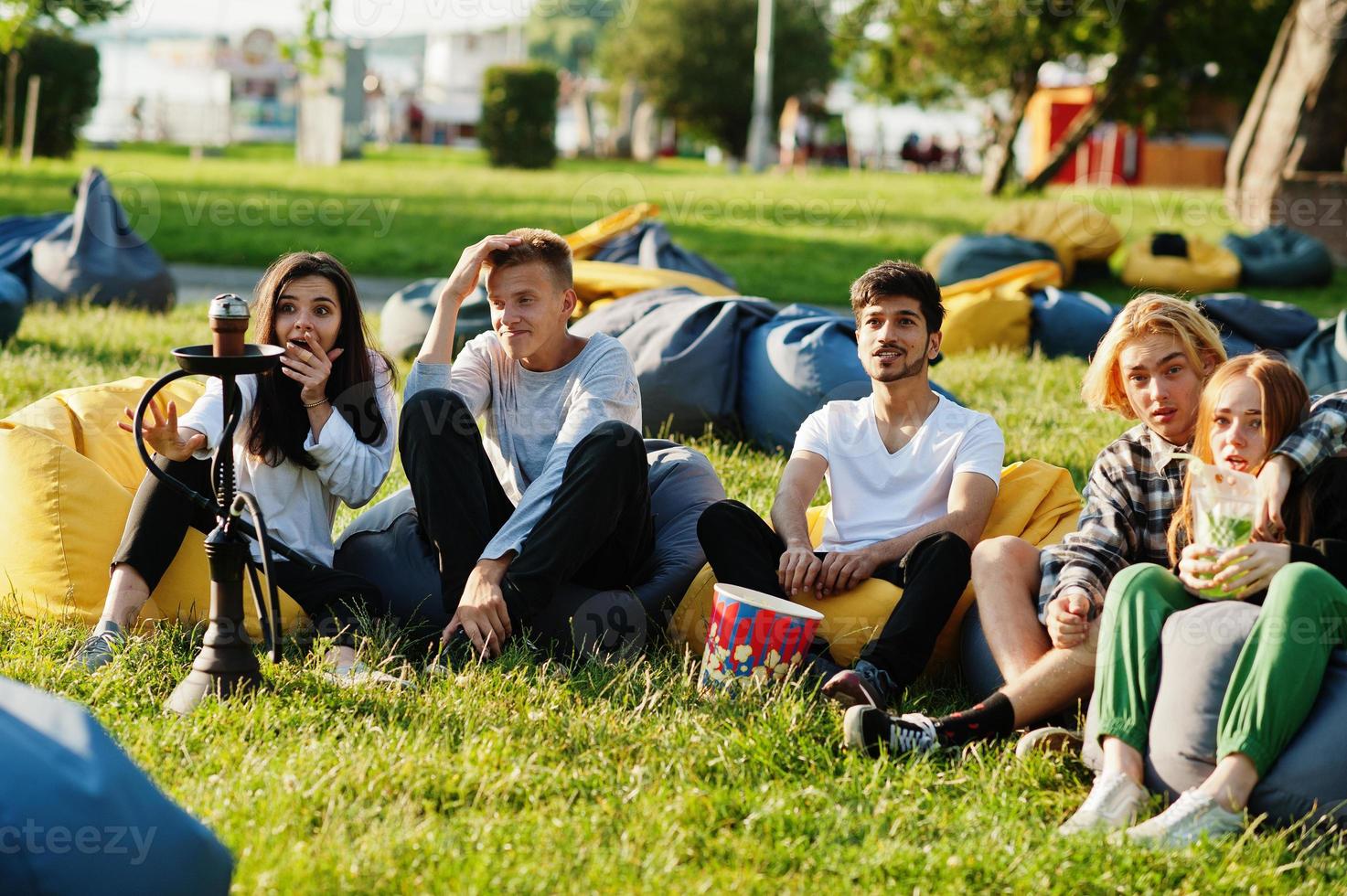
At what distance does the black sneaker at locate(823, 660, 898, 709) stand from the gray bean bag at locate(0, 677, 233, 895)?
1506 millimetres

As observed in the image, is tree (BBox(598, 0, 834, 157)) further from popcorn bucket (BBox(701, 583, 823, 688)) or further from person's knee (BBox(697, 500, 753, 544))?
popcorn bucket (BBox(701, 583, 823, 688))

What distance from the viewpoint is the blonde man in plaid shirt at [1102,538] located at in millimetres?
3182

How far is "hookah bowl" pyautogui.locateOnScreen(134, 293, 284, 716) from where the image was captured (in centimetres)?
299

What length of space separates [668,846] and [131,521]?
184 centimetres

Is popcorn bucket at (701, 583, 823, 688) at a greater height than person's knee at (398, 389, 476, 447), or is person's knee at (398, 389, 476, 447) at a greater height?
person's knee at (398, 389, 476, 447)

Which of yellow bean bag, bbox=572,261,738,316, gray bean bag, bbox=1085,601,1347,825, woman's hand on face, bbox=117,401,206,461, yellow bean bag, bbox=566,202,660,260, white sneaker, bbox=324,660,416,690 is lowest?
white sneaker, bbox=324,660,416,690

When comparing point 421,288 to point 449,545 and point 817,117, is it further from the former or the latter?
point 817,117

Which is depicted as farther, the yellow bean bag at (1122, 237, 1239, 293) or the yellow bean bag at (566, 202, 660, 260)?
the yellow bean bag at (1122, 237, 1239, 293)

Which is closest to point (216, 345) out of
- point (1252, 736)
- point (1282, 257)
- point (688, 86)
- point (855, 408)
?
point (855, 408)

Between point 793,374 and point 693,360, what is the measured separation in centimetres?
46

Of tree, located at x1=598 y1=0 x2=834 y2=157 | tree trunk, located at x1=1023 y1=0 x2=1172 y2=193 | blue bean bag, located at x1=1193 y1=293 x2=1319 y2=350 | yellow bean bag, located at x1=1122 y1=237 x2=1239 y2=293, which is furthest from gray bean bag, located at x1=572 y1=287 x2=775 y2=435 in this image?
tree, located at x1=598 y1=0 x2=834 y2=157

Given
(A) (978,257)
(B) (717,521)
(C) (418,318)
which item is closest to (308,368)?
(B) (717,521)

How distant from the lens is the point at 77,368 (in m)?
7.06

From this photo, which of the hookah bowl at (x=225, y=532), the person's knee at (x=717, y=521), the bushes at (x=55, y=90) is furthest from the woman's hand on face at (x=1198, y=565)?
the bushes at (x=55, y=90)
